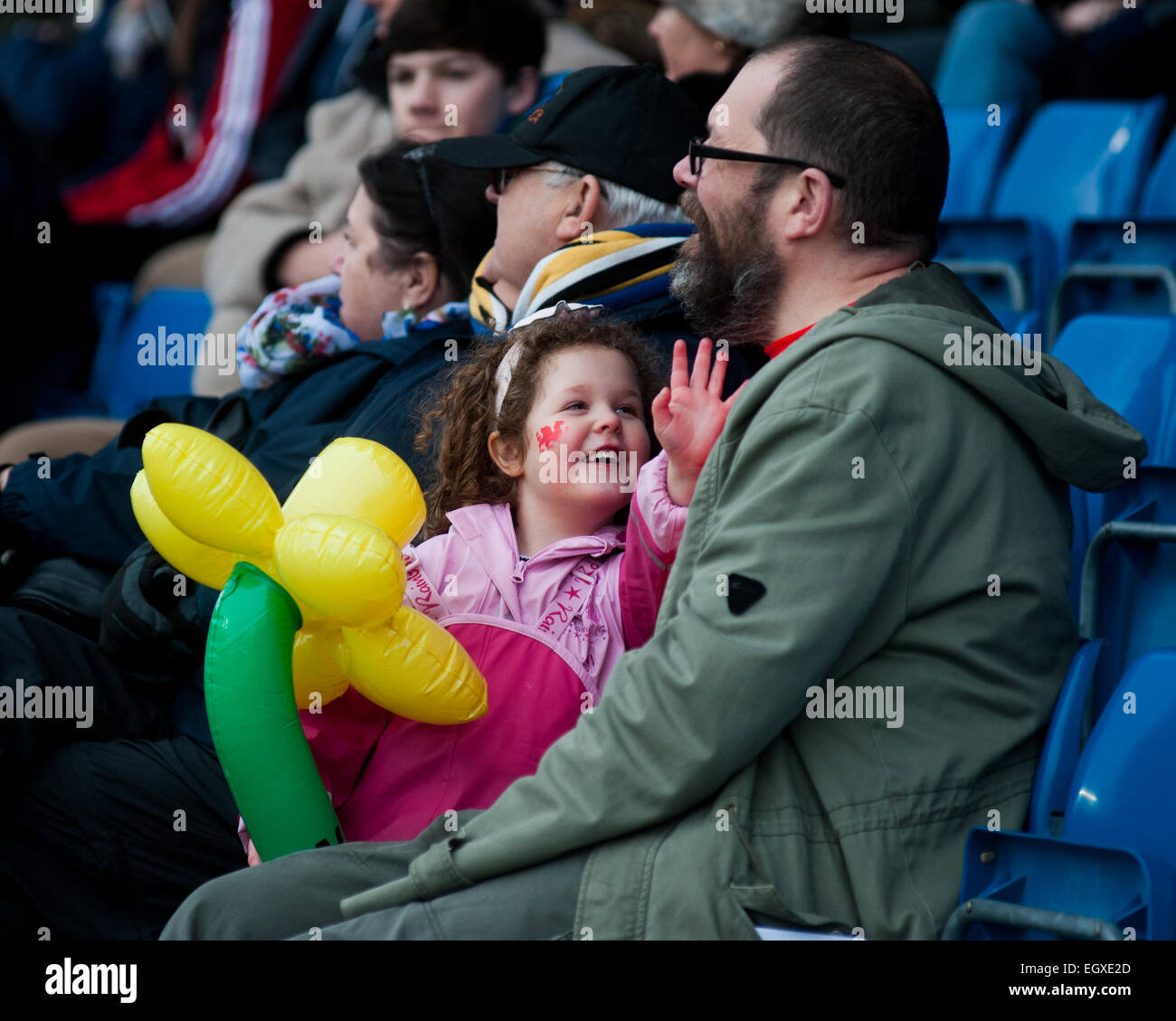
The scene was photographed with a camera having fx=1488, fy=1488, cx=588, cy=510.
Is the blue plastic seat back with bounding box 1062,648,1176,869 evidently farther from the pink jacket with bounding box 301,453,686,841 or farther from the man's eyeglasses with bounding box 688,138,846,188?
the man's eyeglasses with bounding box 688,138,846,188

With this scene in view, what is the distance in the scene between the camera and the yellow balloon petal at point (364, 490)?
7.39 ft

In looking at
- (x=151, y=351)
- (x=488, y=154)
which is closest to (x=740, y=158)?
(x=488, y=154)

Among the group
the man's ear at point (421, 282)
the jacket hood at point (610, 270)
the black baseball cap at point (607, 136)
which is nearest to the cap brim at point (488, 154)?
the black baseball cap at point (607, 136)

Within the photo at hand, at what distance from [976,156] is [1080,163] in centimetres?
32

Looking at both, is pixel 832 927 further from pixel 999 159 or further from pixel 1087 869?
pixel 999 159

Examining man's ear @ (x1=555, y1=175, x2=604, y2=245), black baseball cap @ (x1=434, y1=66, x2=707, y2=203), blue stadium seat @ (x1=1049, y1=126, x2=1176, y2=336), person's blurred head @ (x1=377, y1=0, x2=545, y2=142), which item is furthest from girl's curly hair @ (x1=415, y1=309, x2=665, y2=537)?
person's blurred head @ (x1=377, y1=0, x2=545, y2=142)

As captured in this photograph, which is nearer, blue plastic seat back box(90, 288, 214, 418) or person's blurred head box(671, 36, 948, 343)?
person's blurred head box(671, 36, 948, 343)

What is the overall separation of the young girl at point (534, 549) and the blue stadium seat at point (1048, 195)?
1.51m

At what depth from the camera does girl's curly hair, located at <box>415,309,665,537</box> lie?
8.30ft

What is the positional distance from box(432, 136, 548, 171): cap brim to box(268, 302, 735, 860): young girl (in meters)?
0.45

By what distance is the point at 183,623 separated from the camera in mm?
2768

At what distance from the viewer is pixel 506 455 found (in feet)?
8.35

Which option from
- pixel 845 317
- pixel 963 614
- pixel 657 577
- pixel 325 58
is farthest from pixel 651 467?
pixel 325 58
